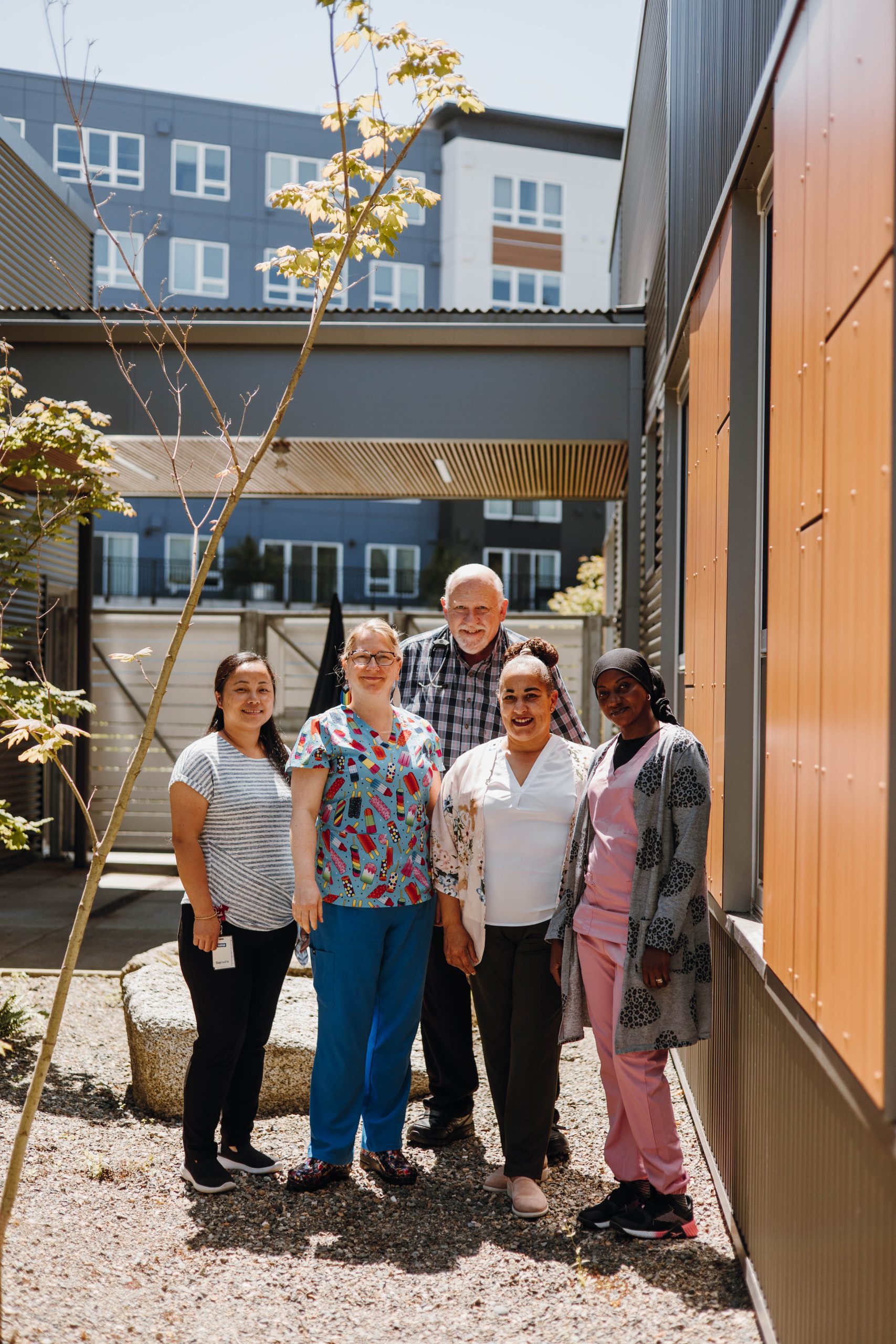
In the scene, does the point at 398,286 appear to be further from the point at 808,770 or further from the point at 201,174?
the point at 808,770

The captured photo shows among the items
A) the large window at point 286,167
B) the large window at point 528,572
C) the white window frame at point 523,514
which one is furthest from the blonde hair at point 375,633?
the large window at point 286,167

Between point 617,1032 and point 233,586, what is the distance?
90.3 ft

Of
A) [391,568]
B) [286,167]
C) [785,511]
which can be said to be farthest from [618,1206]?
[286,167]

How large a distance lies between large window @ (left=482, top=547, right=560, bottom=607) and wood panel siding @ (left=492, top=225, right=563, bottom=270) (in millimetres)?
8846

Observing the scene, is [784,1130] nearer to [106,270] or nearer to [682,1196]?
[682,1196]

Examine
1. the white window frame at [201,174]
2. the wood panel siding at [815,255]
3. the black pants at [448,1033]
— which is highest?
the white window frame at [201,174]

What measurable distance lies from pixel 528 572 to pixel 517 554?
588 millimetres

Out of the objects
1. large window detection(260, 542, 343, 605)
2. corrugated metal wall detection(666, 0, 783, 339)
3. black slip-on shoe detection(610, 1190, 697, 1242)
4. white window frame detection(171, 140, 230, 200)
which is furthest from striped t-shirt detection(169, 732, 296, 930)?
white window frame detection(171, 140, 230, 200)

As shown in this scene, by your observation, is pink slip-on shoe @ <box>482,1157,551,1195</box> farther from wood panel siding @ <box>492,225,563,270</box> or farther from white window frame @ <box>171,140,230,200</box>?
wood panel siding @ <box>492,225,563,270</box>

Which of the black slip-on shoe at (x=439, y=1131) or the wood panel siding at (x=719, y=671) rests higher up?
the wood panel siding at (x=719, y=671)

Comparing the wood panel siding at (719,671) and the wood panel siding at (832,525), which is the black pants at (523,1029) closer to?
the wood panel siding at (719,671)

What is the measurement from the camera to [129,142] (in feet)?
99.6

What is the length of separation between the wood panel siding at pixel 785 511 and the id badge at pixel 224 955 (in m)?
1.90

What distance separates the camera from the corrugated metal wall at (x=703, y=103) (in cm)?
381
